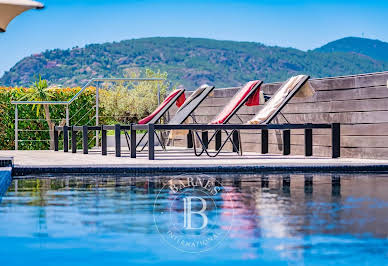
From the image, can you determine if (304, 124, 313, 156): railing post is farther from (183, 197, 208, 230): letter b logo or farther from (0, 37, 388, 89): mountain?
(0, 37, 388, 89): mountain

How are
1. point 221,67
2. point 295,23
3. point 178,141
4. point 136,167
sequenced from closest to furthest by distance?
point 136,167 → point 178,141 → point 295,23 → point 221,67

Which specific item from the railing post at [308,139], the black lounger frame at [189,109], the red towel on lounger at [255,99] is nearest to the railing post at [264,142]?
the red towel on lounger at [255,99]

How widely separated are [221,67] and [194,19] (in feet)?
29.7

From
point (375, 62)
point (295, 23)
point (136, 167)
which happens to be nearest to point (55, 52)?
point (295, 23)

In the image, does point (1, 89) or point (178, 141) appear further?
point (178, 141)

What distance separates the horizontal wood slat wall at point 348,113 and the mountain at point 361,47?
105m

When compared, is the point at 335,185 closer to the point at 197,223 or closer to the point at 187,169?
the point at 187,169

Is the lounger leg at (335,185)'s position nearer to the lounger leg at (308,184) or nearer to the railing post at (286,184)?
the lounger leg at (308,184)

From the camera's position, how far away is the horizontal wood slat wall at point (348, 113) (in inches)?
470

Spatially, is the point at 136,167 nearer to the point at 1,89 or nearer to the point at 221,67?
the point at 1,89

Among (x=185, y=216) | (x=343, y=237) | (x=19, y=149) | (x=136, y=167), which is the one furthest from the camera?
(x=19, y=149)

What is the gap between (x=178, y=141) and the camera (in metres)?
19.3

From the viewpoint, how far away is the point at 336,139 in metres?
12.6

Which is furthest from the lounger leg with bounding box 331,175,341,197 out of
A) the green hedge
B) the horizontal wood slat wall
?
the green hedge
